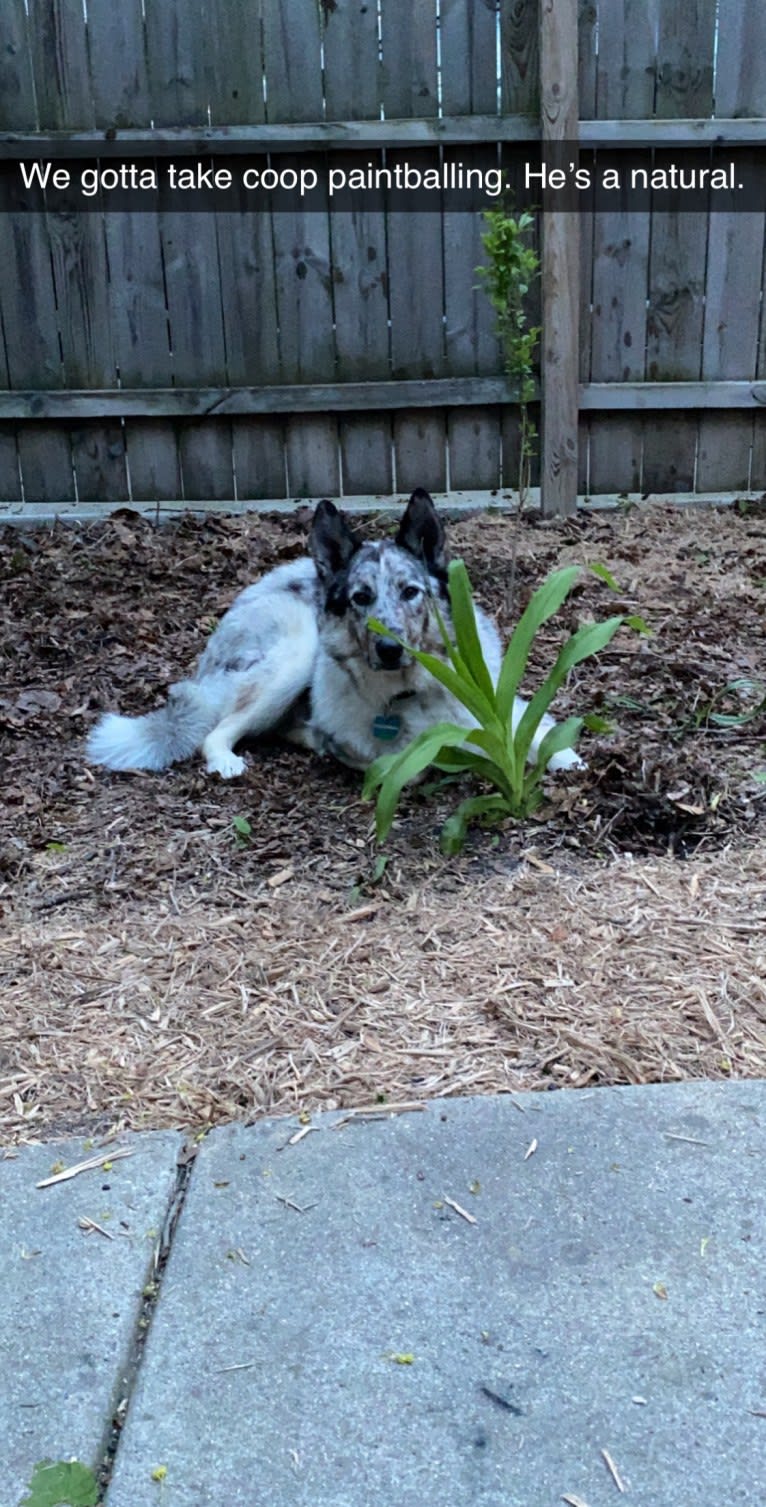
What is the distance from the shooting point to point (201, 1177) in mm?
2348

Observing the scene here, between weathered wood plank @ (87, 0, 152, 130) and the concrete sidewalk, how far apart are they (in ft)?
19.9

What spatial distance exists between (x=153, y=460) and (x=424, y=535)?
3460 millimetres

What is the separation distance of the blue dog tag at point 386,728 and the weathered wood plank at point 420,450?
3.27 meters

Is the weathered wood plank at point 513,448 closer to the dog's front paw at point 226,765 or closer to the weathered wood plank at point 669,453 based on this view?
the weathered wood plank at point 669,453

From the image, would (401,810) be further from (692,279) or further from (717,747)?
(692,279)

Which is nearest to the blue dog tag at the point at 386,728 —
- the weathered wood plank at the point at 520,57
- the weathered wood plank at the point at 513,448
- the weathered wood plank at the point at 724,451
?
the weathered wood plank at the point at 513,448

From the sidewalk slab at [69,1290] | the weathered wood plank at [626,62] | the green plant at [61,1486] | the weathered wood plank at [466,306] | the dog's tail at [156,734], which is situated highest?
the weathered wood plank at [626,62]

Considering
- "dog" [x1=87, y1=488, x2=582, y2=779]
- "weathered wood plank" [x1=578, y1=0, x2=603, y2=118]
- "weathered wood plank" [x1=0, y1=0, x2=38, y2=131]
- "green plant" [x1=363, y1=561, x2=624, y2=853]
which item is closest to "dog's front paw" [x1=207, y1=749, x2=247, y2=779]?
"dog" [x1=87, y1=488, x2=582, y2=779]

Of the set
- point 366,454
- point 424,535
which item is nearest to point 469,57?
point 366,454

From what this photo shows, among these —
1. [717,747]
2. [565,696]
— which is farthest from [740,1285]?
[565,696]

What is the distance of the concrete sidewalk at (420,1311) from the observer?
1730 millimetres

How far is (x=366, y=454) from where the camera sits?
7.17m

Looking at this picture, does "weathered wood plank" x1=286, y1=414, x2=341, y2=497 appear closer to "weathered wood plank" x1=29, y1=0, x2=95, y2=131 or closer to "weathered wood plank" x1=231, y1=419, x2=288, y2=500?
"weathered wood plank" x1=231, y1=419, x2=288, y2=500

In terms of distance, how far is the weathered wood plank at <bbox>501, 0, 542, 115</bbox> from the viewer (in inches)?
253
